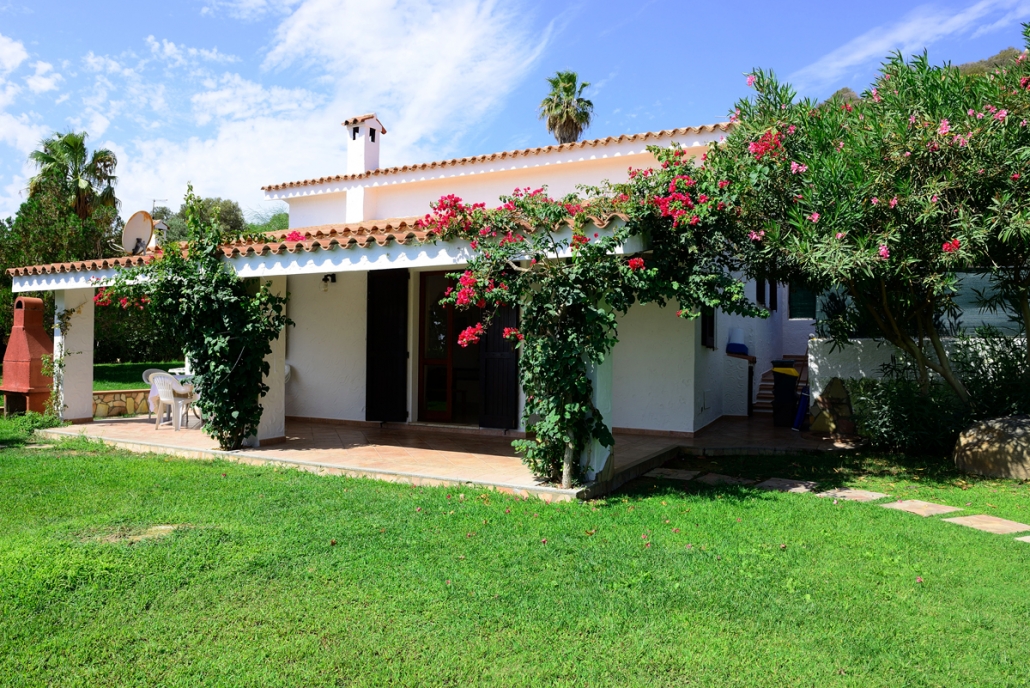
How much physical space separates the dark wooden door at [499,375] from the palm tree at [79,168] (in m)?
20.2

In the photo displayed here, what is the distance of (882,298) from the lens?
29.1ft

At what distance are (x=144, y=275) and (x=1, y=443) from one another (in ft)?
10.4

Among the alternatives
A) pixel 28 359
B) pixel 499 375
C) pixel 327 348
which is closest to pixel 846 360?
pixel 499 375

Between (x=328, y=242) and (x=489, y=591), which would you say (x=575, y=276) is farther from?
(x=328, y=242)

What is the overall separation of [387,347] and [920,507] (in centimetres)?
791

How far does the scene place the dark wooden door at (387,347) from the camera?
37.4 feet

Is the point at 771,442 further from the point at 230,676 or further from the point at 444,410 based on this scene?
the point at 230,676

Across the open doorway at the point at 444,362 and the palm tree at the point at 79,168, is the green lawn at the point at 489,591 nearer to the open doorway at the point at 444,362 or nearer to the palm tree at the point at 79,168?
the open doorway at the point at 444,362

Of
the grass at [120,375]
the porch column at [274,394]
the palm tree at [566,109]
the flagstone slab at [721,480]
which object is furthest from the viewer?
the palm tree at [566,109]

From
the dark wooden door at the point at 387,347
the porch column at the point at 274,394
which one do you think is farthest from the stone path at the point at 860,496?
the porch column at the point at 274,394

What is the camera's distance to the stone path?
608 centimetres

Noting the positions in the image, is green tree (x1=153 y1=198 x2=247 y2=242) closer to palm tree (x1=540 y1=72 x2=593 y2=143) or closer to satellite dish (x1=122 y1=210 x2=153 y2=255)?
palm tree (x1=540 y1=72 x2=593 y2=143)

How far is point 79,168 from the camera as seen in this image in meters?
25.3

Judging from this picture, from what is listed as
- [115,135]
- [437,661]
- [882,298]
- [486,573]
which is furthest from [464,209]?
[115,135]
